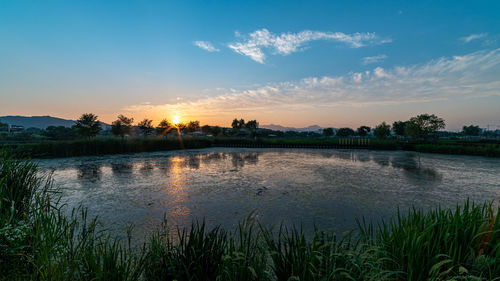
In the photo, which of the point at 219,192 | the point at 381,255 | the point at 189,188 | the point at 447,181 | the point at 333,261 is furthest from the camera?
the point at 447,181

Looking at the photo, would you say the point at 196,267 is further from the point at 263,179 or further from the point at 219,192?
the point at 263,179

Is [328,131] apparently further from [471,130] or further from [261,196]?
[471,130]

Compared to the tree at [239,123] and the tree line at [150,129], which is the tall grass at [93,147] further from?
the tree at [239,123]

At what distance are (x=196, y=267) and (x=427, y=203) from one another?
21.6 feet

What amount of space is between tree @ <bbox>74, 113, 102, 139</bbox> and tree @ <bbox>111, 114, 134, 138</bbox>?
7.54 meters

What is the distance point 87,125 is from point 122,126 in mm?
8712

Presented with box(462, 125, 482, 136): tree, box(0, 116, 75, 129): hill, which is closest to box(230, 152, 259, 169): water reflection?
box(462, 125, 482, 136): tree

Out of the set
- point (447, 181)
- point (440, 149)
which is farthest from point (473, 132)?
point (447, 181)

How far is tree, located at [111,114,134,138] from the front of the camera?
30125 mm

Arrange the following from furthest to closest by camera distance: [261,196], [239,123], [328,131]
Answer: [239,123]
[328,131]
[261,196]

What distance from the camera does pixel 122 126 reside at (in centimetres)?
3097

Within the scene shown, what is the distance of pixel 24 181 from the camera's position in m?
3.71

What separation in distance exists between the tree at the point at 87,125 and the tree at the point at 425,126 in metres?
51.8

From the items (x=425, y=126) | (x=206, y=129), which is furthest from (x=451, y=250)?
(x=206, y=129)
